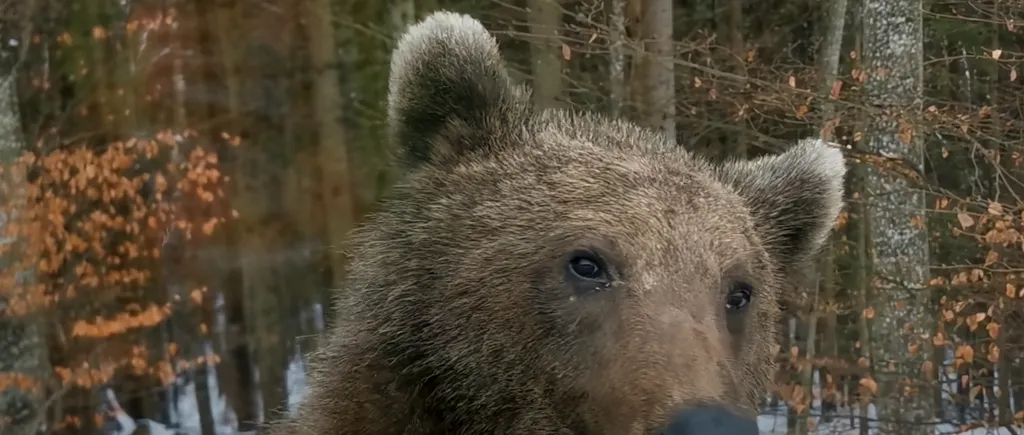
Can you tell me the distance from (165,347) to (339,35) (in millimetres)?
3072

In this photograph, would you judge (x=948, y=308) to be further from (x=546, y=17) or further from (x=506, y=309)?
(x=506, y=309)

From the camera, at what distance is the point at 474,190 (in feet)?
A: 7.62

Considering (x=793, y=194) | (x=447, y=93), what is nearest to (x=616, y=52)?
(x=793, y=194)

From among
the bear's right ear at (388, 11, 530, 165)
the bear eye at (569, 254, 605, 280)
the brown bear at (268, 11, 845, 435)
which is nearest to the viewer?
the brown bear at (268, 11, 845, 435)

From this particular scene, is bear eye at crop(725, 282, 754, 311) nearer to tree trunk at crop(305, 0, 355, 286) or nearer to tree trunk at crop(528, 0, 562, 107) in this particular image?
tree trunk at crop(528, 0, 562, 107)

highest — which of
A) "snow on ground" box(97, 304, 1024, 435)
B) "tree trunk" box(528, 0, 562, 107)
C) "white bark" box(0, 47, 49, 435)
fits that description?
"tree trunk" box(528, 0, 562, 107)

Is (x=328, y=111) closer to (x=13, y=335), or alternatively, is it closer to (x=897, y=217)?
(x=13, y=335)

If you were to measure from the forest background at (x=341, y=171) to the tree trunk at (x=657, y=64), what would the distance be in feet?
0.07

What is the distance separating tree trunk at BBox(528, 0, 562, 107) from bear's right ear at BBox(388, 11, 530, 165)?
298cm

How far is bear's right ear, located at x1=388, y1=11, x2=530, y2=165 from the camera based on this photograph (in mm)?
2352

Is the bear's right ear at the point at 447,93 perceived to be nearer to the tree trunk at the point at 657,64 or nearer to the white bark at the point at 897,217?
the tree trunk at the point at 657,64

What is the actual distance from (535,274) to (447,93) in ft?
1.89

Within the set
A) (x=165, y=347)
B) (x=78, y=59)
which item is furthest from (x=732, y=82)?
(x=165, y=347)

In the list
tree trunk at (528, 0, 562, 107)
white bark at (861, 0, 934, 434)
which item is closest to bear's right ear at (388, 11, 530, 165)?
tree trunk at (528, 0, 562, 107)
